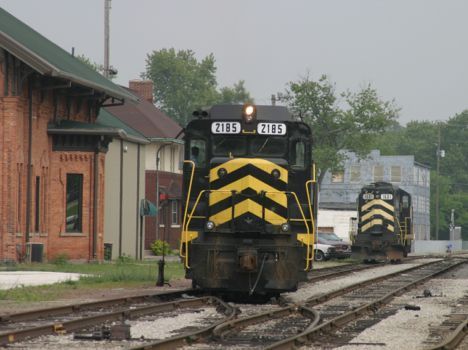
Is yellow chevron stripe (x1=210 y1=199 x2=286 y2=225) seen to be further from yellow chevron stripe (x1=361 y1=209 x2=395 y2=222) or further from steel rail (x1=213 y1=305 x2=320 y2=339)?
A: yellow chevron stripe (x1=361 y1=209 x2=395 y2=222)

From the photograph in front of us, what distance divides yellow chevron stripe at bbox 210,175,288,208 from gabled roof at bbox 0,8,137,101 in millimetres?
15233

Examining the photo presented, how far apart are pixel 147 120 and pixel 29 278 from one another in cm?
3724

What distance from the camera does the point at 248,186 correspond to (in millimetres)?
19172

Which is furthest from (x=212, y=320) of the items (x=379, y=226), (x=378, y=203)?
(x=378, y=203)

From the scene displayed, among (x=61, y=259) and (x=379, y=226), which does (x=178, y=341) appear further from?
(x=379, y=226)

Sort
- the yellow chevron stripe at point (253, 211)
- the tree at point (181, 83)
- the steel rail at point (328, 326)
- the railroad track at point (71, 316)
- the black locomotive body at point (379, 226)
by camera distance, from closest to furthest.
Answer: the steel rail at point (328, 326), the railroad track at point (71, 316), the yellow chevron stripe at point (253, 211), the black locomotive body at point (379, 226), the tree at point (181, 83)

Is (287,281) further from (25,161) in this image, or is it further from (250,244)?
(25,161)

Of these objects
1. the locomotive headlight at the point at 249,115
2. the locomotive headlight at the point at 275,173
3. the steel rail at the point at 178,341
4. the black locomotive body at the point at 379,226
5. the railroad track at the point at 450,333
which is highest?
the locomotive headlight at the point at 249,115

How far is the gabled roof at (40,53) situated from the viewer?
1296 inches

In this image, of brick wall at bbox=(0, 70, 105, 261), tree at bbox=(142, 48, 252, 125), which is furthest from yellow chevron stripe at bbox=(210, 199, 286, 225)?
tree at bbox=(142, 48, 252, 125)

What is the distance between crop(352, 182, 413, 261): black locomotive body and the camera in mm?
45688

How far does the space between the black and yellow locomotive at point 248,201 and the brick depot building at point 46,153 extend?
14613 mm

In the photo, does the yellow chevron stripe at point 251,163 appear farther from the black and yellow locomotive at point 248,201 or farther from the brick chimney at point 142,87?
the brick chimney at point 142,87

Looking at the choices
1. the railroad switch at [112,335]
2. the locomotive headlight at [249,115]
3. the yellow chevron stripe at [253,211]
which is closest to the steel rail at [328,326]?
the railroad switch at [112,335]
